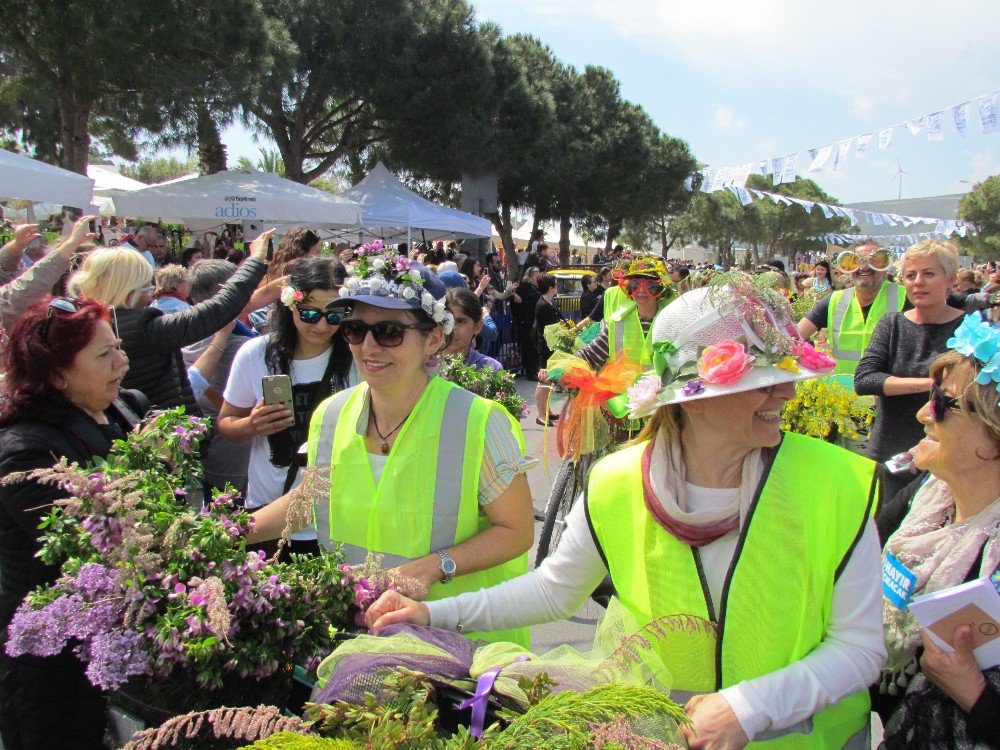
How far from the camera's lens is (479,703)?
1372 mm

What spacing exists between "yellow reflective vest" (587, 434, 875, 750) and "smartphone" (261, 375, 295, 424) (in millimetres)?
2011

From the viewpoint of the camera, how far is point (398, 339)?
2.51 metres

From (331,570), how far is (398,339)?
92 centimetres

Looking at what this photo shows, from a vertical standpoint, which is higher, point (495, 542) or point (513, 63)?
point (513, 63)

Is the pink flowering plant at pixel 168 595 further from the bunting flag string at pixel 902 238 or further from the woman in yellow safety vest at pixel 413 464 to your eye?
the bunting flag string at pixel 902 238

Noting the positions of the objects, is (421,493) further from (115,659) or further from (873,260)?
(873,260)

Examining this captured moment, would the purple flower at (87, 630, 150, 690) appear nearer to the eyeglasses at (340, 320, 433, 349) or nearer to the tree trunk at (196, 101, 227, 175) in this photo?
the eyeglasses at (340, 320, 433, 349)

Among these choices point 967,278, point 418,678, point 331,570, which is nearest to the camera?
point 418,678

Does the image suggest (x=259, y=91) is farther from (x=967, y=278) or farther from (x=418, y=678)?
(x=418, y=678)

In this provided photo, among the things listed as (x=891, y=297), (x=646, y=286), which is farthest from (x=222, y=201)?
(x=891, y=297)

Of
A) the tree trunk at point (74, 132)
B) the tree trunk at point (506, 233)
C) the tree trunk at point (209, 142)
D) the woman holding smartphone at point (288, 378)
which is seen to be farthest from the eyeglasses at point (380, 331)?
the tree trunk at point (506, 233)

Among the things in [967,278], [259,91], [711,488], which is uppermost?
[259,91]

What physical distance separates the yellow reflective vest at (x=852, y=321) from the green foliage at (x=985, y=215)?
162 ft

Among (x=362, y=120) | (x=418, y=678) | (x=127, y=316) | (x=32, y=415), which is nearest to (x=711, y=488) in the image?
(x=418, y=678)
